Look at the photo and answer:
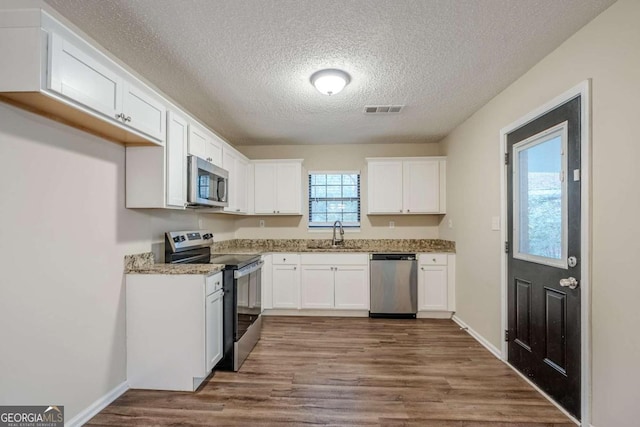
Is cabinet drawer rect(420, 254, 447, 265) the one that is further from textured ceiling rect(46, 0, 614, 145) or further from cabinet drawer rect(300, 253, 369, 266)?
textured ceiling rect(46, 0, 614, 145)

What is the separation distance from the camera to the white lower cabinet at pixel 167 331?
218cm

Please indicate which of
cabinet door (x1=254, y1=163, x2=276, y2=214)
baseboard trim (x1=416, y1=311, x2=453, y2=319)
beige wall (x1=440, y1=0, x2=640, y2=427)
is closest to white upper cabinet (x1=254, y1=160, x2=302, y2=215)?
cabinet door (x1=254, y1=163, x2=276, y2=214)

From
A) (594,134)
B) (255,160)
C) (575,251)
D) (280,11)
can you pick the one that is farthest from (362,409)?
(255,160)

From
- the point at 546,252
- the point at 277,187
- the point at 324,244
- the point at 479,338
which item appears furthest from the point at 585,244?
the point at 277,187

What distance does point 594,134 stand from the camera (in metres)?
1.73

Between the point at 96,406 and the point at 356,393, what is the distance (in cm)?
179

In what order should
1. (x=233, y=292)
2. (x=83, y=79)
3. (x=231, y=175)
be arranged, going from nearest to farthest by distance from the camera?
(x=83, y=79) < (x=233, y=292) < (x=231, y=175)

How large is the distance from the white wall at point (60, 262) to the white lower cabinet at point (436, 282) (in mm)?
3354

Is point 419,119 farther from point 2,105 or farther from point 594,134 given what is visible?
point 2,105

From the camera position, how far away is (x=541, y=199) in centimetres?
221

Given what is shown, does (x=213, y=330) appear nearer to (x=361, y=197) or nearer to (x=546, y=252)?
(x=546, y=252)

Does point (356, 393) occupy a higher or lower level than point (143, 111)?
lower

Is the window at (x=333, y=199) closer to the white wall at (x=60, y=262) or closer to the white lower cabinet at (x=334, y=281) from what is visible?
the white lower cabinet at (x=334, y=281)

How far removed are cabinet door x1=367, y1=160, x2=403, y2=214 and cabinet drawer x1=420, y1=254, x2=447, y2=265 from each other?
2.46 feet
